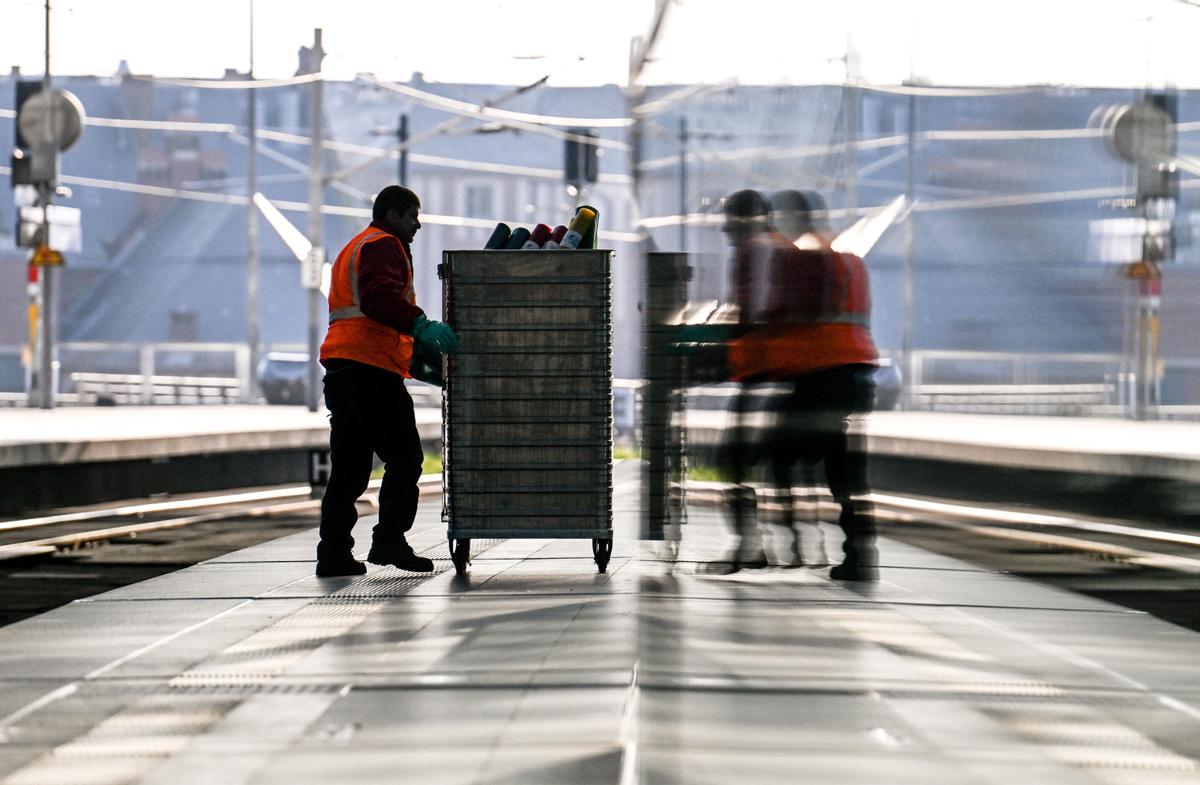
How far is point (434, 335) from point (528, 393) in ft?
1.82

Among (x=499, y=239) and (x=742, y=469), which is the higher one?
(x=499, y=239)

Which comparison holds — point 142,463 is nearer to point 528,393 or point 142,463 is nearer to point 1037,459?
point 528,393

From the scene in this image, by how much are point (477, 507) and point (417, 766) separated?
4072 millimetres

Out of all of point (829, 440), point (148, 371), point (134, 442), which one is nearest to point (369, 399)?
point (829, 440)

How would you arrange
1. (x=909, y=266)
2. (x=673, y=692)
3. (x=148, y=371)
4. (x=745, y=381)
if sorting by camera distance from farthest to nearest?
(x=148, y=371)
(x=745, y=381)
(x=673, y=692)
(x=909, y=266)

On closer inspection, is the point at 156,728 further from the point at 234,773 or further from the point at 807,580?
the point at 807,580

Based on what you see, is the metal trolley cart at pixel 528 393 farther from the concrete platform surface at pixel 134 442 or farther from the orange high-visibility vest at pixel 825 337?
the concrete platform surface at pixel 134 442

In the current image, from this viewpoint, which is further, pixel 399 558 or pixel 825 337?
pixel 399 558

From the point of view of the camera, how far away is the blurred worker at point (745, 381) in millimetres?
3008

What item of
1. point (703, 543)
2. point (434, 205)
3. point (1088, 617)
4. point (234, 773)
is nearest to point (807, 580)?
point (703, 543)

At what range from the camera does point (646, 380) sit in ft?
10.3

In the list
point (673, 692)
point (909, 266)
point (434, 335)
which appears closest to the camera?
point (909, 266)

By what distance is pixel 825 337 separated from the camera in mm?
3221

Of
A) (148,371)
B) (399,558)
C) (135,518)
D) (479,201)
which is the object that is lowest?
(135,518)
